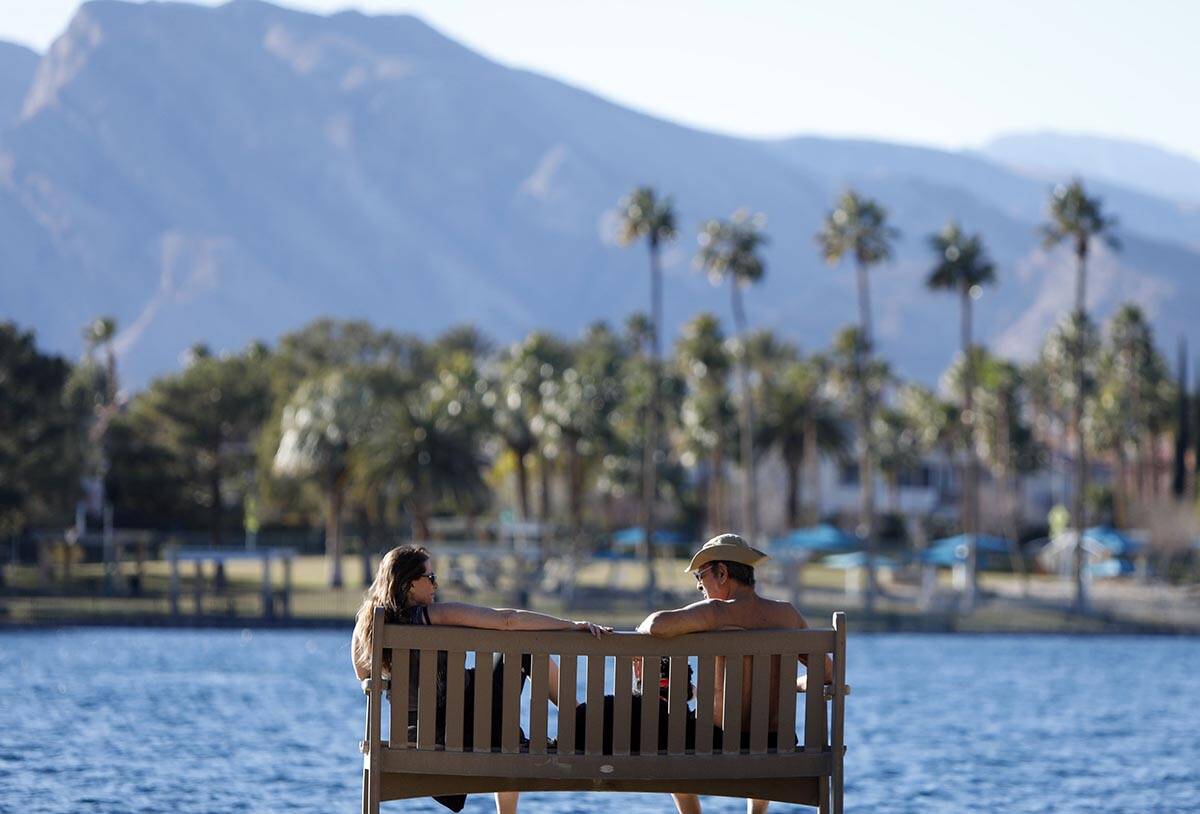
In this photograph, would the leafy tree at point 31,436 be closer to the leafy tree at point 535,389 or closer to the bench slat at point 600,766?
the leafy tree at point 535,389

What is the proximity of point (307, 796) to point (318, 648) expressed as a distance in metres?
36.5

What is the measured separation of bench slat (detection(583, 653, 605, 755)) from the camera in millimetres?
10133

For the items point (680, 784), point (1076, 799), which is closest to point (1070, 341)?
point (1076, 799)

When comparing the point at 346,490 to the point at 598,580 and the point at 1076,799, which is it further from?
the point at 1076,799

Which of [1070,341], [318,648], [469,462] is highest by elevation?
[1070,341]

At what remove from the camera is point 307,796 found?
17.1 m

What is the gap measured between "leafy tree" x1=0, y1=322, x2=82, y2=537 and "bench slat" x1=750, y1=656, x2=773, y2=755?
59564mm

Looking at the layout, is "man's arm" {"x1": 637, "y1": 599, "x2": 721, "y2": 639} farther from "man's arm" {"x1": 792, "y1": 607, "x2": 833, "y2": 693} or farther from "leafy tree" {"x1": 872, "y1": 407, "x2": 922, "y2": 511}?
"leafy tree" {"x1": 872, "y1": 407, "x2": 922, "y2": 511}

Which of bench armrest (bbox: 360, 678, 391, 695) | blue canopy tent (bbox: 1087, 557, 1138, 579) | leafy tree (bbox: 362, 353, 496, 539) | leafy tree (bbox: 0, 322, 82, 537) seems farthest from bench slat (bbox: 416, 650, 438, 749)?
blue canopy tent (bbox: 1087, 557, 1138, 579)

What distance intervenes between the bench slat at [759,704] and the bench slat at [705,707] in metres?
0.21

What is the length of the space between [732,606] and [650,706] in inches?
26.8

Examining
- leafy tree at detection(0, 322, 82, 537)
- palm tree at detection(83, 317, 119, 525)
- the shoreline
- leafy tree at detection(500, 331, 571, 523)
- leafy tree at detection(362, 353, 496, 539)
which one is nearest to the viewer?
the shoreline

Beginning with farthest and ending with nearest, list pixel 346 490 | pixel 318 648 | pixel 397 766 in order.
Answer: pixel 346 490, pixel 318 648, pixel 397 766

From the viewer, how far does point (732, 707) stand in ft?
33.7
